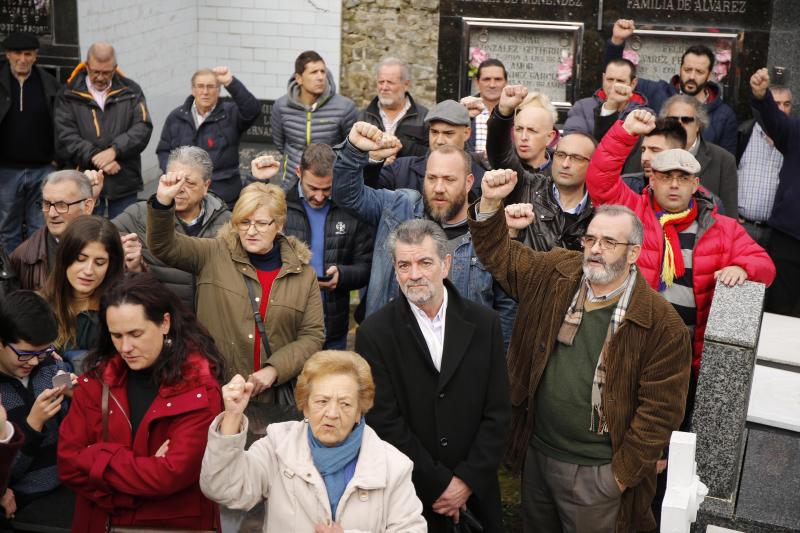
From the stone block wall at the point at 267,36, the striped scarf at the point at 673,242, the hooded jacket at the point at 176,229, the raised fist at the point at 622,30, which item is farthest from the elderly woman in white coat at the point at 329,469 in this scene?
the stone block wall at the point at 267,36

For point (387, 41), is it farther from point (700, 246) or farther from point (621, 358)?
point (621, 358)

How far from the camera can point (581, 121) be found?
9.16 m

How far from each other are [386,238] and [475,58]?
6329mm

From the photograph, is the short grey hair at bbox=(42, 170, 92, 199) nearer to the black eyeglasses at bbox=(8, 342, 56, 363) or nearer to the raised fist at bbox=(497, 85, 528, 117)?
the black eyeglasses at bbox=(8, 342, 56, 363)

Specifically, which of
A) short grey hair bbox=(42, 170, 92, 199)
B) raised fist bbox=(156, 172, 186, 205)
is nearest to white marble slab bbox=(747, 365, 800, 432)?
raised fist bbox=(156, 172, 186, 205)

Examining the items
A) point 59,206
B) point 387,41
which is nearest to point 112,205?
point 59,206

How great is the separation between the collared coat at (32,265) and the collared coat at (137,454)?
1.65m

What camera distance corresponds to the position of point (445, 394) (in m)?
4.98

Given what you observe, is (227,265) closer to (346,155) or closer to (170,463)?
(346,155)

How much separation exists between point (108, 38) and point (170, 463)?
7.73m

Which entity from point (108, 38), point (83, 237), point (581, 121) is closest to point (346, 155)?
point (83, 237)

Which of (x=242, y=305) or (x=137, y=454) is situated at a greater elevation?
(x=242, y=305)

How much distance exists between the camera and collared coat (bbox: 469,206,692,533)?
510cm

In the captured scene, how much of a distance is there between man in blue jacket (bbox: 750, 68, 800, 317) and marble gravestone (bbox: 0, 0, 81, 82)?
6.20m
